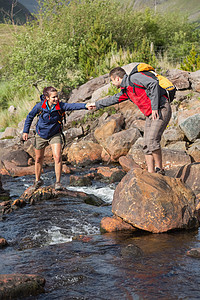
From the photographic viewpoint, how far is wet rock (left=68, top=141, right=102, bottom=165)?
11.2m

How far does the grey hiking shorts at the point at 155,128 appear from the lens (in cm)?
557

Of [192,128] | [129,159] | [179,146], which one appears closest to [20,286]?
[129,159]

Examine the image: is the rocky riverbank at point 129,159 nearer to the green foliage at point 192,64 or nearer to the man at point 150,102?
the man at point 150,102

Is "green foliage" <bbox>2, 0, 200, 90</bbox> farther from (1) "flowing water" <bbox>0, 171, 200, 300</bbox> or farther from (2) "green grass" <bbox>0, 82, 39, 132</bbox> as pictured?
(1) "flowing water" <bbox>0, 171, 200, 300</bbox>

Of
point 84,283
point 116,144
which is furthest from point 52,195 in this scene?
→ point 116,144

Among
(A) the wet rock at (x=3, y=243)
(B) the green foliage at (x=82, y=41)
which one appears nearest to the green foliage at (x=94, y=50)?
(B) the green foliage at (x=82, y=41)

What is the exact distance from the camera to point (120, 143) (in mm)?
11023

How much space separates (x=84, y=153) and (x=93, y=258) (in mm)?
7246

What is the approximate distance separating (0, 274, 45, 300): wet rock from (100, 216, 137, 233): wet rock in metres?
1.88

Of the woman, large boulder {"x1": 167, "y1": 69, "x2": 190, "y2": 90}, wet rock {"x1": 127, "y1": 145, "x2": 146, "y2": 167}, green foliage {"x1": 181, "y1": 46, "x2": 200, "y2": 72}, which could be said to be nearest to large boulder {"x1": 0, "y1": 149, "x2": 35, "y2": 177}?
wet rock {"x1": 127, "y1": 145, "x2": 146, "y2": 167}

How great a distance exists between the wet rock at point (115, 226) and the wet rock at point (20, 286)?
1.88 meters

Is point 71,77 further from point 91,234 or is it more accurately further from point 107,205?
point 91,234

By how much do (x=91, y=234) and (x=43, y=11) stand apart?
17.4 meters

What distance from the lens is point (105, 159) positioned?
36.7ft
